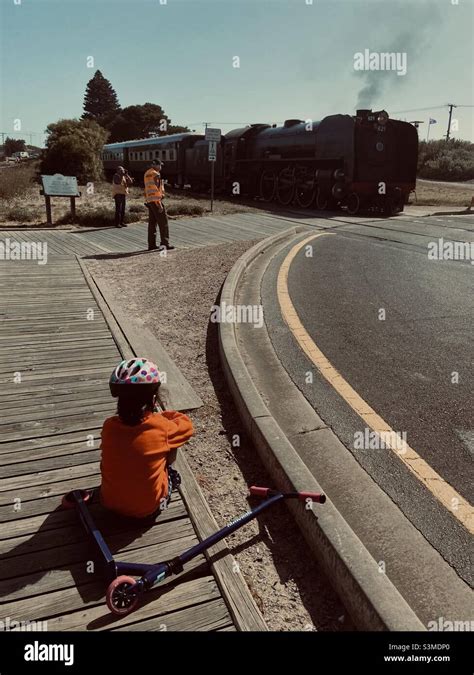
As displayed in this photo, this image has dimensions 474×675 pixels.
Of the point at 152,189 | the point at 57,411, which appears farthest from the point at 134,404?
the point at 152,189

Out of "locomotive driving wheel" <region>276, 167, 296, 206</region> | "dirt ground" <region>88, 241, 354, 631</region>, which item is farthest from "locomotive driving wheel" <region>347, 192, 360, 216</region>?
"dirt ground" <region>88, 241, 354, 631</region>

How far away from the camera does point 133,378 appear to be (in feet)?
8.66

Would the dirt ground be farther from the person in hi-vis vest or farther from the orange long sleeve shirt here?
the person in hi-vis vest

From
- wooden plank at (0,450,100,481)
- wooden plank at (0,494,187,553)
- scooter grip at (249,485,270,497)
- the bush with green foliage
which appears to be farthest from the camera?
the bush with green foliage

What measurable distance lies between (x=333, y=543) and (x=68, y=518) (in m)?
1.44

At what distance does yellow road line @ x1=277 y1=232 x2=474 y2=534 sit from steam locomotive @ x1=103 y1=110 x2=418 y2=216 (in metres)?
14.0

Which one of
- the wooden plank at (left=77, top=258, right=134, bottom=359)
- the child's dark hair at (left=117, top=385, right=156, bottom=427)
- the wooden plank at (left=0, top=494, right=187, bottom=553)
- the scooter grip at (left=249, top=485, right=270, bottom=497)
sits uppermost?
the child's dark hair at (left=117, top=385, right=156, bottom=427)

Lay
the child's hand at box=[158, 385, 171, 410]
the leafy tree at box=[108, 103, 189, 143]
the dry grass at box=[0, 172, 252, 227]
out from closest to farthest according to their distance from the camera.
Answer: the child's hand at box=[158, 385, 171, 410] → the dry grass at box=[0, 172, 252, 227] → the leafy tree at box=[108, 103, 189, 143]

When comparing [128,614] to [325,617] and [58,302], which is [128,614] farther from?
[58,302]

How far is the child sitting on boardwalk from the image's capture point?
2635mm

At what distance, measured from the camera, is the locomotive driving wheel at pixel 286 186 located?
21.6 meters

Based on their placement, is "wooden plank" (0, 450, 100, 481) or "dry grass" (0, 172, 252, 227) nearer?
"wooden plank" (0, 450, 100, 481)

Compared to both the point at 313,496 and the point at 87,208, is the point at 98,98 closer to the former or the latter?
the point at 87,208

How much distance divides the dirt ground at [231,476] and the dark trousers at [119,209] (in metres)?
7.87
